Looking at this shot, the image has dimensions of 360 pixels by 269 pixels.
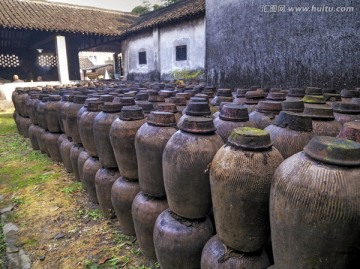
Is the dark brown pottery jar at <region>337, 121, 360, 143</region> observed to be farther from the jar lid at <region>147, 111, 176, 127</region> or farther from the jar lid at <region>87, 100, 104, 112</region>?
the jar lid at <region>87, 100, 104, 112</region>

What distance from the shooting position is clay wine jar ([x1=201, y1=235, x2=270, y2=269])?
5.20ft

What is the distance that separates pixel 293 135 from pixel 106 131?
185 centimetres

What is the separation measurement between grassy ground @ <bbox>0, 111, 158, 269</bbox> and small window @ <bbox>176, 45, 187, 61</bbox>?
31.2 ft

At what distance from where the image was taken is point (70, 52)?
19062 mm

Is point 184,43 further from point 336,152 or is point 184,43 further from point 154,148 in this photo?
point 336,152

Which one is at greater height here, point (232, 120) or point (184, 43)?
point (184, 43)

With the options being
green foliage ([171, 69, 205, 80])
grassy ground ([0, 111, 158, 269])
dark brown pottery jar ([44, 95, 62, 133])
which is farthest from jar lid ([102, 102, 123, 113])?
green foliage ([171, 69, 205, 80])

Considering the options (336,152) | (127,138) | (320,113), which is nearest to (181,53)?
(127,138)

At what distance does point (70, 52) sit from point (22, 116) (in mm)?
12981

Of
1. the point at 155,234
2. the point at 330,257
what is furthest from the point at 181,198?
the point at 330,257

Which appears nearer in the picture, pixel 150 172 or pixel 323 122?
pixel 323 122

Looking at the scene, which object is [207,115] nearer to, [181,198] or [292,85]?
[181,198]

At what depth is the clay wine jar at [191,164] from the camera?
69.0 inches

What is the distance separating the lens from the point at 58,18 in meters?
15.9
